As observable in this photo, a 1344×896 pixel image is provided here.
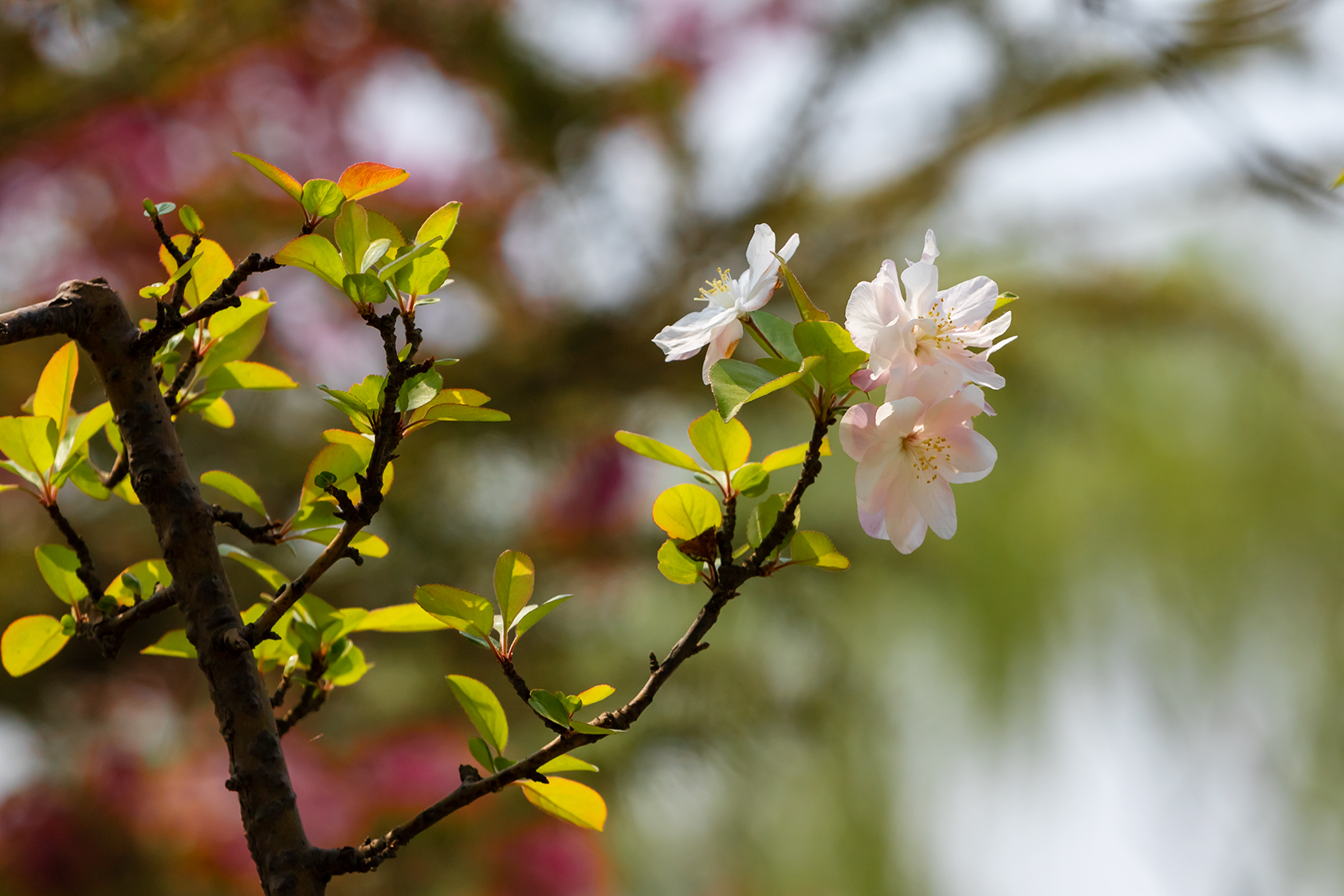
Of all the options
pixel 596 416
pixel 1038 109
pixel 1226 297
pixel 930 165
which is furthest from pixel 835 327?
pixel 1226 297

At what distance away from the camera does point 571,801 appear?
0.29 m

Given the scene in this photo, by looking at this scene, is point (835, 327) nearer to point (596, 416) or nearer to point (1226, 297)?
point (596, 416)

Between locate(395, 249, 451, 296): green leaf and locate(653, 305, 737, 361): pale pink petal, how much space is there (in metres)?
0.07

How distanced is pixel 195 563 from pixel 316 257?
117 mm

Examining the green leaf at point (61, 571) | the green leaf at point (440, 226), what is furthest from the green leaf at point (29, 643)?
the green leaf at point (440, 226)

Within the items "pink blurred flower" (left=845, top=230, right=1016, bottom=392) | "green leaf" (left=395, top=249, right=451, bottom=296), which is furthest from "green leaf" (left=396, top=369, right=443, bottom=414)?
"pink blurred flower" (left=845, top=230, right=1016, bottom=392)

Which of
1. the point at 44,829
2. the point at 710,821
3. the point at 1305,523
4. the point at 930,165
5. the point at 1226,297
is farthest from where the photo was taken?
the point at 710,821

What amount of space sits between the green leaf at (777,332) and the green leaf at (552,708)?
0.12m

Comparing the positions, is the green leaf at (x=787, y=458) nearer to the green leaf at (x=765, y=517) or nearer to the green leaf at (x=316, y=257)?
the green leaf at (x=765, y=517)

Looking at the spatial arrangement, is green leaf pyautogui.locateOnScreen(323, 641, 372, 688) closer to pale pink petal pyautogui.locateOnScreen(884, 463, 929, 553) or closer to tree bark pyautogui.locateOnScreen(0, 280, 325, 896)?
tree bark pyautogui.locateOnScreen(0, 280, 325, 896)

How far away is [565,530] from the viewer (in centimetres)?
157

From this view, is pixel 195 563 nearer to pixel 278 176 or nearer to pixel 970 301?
pixel 278 176

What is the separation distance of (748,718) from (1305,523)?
3.24 metres

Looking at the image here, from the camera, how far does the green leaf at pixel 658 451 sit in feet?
0.91
